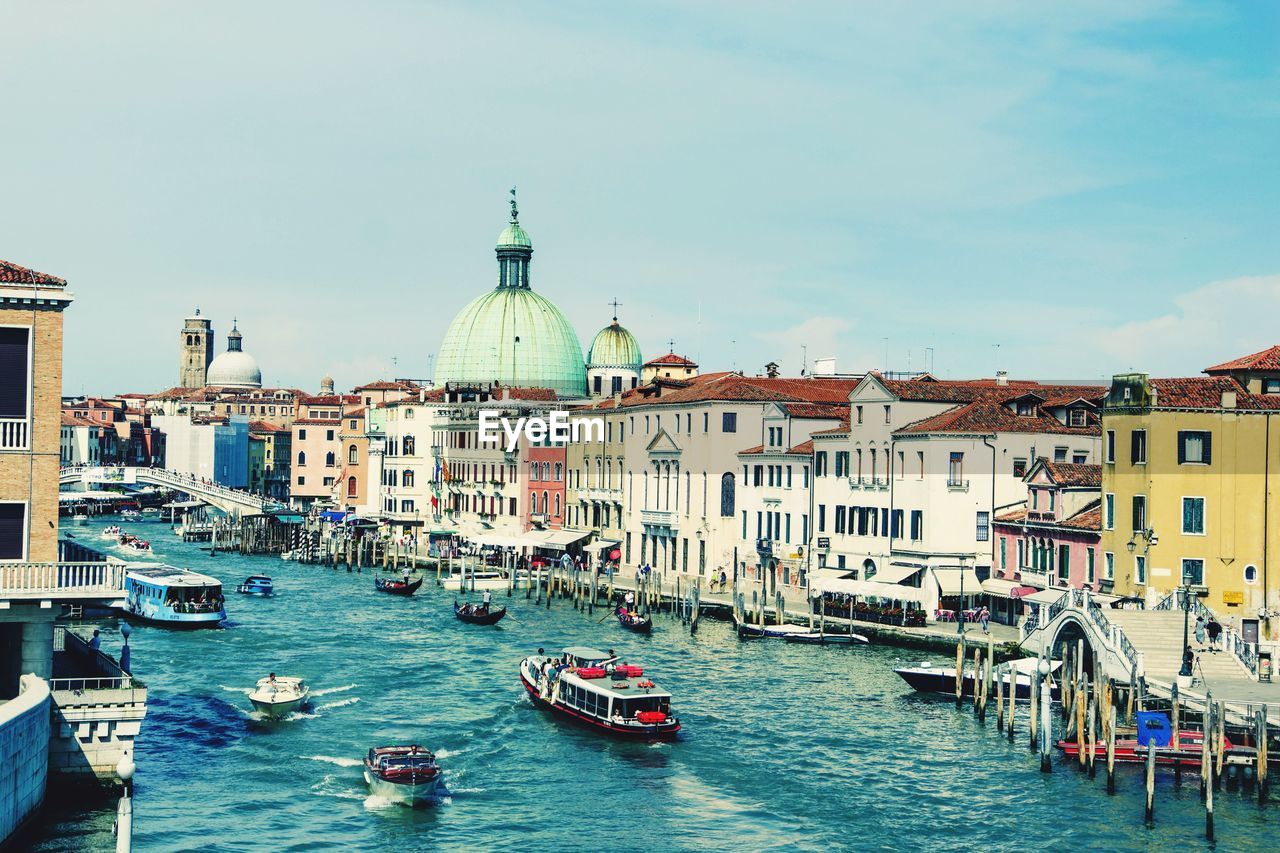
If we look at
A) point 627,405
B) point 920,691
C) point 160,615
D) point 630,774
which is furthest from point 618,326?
point 630,774

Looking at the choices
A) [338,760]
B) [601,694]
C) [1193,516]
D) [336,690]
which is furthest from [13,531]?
[1193,516]

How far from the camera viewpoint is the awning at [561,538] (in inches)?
3255

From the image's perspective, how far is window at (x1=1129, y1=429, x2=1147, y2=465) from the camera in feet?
156

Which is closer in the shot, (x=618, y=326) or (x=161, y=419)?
(x=618, y=326)

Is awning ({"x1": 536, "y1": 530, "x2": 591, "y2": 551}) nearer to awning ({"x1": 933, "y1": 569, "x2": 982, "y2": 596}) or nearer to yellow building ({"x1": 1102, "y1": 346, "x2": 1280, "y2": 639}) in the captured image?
awning ({"x1": 933, "y1": 569, "x2": 982, "y2": 596})

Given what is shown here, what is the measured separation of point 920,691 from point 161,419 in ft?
489

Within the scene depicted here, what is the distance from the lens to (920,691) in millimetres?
45938

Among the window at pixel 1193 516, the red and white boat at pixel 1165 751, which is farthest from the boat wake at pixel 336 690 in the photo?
the window at pixel 1193 516

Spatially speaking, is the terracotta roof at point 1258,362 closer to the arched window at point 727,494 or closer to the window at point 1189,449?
the window at point 1189,449

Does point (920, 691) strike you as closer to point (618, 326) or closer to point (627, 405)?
point (627, 405)

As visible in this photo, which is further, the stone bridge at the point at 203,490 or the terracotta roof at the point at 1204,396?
the stone bridge at the point at 203,490

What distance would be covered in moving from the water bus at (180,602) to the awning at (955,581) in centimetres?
2521

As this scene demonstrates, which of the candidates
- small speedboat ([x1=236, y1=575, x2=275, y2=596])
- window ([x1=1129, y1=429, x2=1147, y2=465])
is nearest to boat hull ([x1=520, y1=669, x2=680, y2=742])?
window ([x1=1129, y1=429, x2=1147, y2=465])

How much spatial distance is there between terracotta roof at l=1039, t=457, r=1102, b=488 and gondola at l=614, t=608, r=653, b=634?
14.5 m
